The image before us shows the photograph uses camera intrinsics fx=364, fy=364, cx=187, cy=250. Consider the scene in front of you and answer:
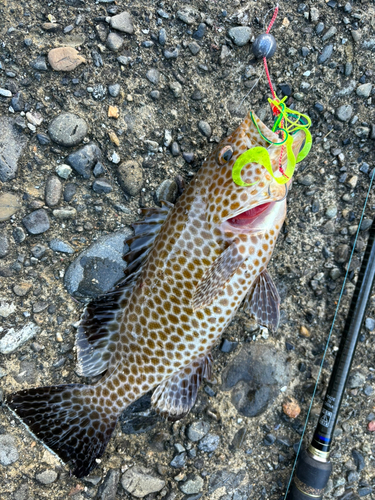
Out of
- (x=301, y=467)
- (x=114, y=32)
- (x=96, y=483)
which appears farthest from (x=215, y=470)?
(x=114, y=32)

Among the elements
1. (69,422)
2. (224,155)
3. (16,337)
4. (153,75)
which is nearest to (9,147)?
A: (153,75)

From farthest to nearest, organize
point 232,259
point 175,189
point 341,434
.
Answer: point 341,434, point 175,189, point 232,259

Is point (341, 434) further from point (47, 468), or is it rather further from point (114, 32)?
point (114, 32)

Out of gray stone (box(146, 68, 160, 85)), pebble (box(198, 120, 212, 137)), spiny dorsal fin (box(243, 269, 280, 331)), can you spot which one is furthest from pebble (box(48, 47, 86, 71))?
spiny dorsal fin (box(243, 269, 280, 331))

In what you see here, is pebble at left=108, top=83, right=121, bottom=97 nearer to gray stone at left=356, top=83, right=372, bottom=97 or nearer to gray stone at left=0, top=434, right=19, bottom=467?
gray stone at left=356, top=83, right=372, bottom=97

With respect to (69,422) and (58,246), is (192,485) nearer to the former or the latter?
(69,422)

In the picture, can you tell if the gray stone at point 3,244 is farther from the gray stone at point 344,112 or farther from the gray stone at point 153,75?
the gray stone at point 344,112
